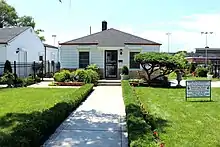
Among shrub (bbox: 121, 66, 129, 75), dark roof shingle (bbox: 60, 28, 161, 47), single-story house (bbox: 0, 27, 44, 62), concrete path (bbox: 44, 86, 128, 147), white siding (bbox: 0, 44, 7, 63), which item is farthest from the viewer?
dark roof shingle (bbox: 60, 28, 161, 47)

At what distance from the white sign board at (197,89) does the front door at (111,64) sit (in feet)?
38.3

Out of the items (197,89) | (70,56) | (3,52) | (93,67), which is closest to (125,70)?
(93,67)

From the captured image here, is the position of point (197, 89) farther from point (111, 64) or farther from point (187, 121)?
point (111, 64)

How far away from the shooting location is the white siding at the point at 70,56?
2502cm

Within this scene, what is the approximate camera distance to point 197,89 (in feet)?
44.6

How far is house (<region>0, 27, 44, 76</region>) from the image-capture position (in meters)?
24.6

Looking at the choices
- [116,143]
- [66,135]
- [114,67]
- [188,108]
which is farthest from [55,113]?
[114,67]

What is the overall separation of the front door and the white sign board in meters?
11.7

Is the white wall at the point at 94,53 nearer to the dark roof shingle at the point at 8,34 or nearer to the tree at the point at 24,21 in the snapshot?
the dark roof shingle at the point at 8,34

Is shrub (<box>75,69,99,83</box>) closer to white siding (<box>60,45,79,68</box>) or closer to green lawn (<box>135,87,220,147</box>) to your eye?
white siding (<box>60,45,79,68</box>)

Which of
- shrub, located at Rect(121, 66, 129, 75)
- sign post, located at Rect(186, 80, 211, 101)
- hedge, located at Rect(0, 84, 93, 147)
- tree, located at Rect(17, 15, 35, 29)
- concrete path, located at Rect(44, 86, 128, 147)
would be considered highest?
tree, located at Rect(17, 15, 35, 29)

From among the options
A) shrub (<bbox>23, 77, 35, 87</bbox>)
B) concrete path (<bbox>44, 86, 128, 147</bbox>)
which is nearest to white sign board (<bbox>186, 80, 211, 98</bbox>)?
concrete path (<bbox>44, 86, 128, 147</bbox>)

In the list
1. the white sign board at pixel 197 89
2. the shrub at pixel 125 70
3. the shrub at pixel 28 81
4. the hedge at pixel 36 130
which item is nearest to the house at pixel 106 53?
the shrub at pixel 125 70

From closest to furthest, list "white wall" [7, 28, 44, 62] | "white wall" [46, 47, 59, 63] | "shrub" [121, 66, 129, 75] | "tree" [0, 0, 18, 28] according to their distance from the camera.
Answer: "shrub" [121, 66, 129, 75], "white wall" [7, 28, 44, 62], "white wall" [46, 47, 59, 63], "tree" [0, 0, 18, 28]
